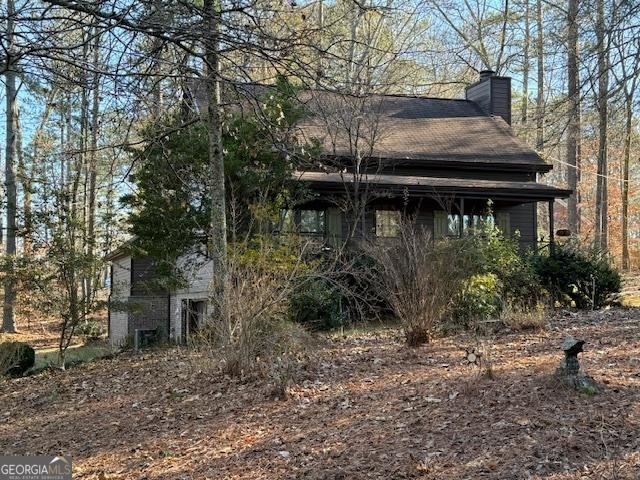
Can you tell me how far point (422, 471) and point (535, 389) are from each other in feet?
5.69

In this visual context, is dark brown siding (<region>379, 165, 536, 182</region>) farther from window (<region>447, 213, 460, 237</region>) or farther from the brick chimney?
the brick chimney

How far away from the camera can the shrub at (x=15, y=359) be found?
10609 millimetres

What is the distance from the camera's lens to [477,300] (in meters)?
10.9

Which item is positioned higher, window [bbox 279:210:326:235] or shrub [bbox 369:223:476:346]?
window [bbox 279:210:326:235]

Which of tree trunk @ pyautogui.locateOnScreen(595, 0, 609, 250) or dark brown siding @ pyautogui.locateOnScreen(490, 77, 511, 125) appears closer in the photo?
tree trunk @ pyautogui.locateOnScreen(595, 0, 609, 250)

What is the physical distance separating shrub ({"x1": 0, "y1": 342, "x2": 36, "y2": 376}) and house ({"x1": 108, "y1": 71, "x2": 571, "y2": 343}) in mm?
3434

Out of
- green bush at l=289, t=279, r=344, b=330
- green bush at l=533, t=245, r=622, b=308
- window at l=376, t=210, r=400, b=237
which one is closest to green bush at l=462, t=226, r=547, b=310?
green bush at l=533, t=245, r=622, b=308

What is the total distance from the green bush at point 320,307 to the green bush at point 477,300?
2592mm

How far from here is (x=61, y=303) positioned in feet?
36.6

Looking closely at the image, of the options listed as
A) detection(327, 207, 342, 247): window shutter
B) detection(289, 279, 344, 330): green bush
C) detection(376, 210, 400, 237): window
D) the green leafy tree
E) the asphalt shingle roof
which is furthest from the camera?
detection(376, 210, 400, 237): window

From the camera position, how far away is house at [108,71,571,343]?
15.9 m

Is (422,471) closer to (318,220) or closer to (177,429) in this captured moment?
(177,429)

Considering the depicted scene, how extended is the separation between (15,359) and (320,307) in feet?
18.6

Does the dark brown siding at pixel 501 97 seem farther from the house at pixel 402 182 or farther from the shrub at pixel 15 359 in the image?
the shrub at pixel 15 359
